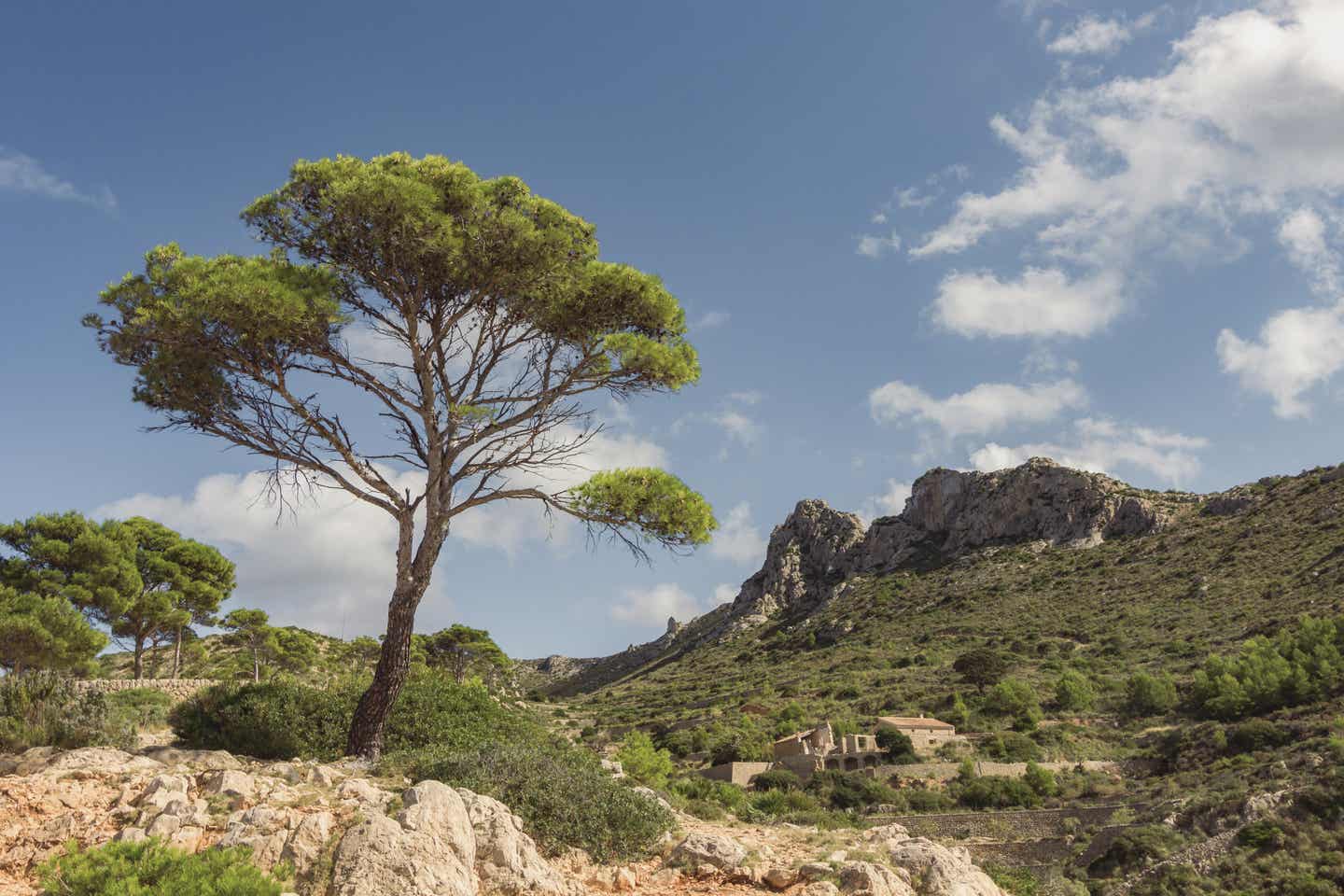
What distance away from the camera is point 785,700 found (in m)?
57.9

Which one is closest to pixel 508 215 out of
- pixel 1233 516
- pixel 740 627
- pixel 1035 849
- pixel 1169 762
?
pixel 1035 849

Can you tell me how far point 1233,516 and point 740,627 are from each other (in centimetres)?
4839

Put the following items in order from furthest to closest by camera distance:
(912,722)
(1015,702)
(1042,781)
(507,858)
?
(1015,702)
(912,722)
(1042,781)
(507,858)

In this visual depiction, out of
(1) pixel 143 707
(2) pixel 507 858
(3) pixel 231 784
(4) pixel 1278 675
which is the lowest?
(4) pixel 1278 675

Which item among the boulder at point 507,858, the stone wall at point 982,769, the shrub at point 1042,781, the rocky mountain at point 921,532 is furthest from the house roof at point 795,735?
the rocky mountain at point 921,532

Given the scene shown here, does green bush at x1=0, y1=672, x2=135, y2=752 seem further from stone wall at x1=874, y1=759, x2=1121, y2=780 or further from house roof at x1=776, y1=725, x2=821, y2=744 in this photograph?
house roof at x1=776, y1=725, x2=821, y2=744

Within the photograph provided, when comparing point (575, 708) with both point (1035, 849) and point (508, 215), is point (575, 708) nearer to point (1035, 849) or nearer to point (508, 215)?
point (1035, 849)

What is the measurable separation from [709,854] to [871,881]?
1.47 meters

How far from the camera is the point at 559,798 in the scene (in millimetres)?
8188

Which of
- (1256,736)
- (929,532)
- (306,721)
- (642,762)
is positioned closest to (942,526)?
(929,532)

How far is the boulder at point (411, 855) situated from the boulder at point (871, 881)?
3.28 m

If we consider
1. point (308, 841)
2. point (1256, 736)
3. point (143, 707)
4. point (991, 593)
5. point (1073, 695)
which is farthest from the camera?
point (991, 593)

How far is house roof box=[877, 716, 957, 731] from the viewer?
4525 centimetres

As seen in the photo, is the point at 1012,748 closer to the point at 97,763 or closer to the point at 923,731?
the point at 923,731
